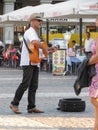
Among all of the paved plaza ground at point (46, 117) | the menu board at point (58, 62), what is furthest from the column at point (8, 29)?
the paved plaza ground at point (46, 117)

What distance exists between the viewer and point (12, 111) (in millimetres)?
10656

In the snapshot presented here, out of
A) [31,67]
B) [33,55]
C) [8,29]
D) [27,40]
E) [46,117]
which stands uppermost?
[27,40]

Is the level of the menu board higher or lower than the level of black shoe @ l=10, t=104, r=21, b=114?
lower

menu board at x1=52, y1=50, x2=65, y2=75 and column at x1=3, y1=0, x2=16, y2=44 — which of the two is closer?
menu board at x1=52, y1=50, x2=65, y2=75

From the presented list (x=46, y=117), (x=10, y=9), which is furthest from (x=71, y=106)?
(x=10, y=9)

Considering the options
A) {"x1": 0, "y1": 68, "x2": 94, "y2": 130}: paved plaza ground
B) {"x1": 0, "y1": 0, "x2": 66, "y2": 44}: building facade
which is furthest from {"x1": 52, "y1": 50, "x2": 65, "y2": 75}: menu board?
{"x1": 0, "y1": 0, "x2": 66, "y2": 44}: building facade

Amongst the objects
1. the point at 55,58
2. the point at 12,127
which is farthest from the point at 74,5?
the point at 12,127

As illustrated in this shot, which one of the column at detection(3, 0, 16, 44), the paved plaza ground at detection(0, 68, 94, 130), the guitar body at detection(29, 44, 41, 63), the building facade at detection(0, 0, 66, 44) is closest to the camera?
the paved plaza ground at detection(0, 68, 94, 130)

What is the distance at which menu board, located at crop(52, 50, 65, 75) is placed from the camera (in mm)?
21797

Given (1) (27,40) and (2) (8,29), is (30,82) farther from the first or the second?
(2) (8,29)

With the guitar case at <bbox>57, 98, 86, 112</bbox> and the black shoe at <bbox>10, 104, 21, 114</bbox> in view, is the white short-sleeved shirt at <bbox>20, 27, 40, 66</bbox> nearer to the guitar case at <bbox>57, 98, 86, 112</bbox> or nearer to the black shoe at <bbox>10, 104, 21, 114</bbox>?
the black shoe at <bbox>10, 104, 21, 114</bbox>

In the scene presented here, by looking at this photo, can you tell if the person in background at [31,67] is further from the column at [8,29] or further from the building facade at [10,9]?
the column at [8,29]

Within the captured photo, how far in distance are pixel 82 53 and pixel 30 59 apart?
44.4 ft

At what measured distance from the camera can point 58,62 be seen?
22.0 metres
